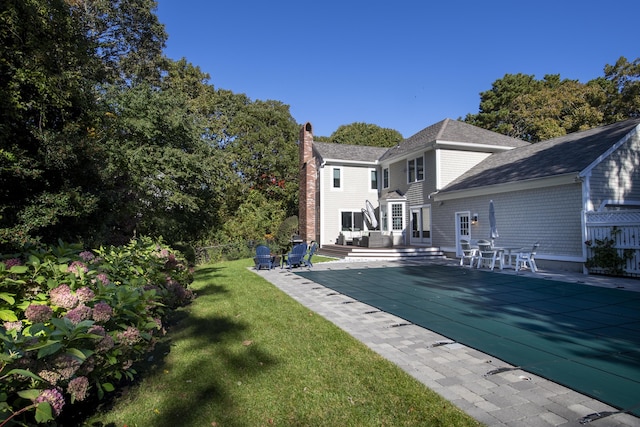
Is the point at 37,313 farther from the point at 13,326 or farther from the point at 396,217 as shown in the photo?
the point at 396,217

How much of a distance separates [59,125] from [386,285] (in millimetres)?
8654

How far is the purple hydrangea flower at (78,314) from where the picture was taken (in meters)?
2.47

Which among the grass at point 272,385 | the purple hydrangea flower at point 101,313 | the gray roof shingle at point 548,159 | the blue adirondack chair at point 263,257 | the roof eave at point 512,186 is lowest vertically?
the grass at point 272,385

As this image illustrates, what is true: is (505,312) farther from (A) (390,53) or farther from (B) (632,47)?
(B) (632,47)

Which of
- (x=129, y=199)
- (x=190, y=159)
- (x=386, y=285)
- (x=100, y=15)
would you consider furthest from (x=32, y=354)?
(x=100, y=15)

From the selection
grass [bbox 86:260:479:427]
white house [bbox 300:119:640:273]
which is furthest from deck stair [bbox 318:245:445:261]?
grass [bbox 86:260:479:427]

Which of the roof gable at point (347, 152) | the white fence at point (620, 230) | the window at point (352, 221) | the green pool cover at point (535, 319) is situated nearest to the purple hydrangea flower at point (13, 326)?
the green pool cover at point (535, 319)

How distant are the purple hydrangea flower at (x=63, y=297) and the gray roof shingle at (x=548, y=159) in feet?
46.6

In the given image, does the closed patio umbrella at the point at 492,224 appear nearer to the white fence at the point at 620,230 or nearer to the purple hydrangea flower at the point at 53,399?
the white fence at the point at 620,230

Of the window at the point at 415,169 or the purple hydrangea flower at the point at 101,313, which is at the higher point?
the window at the point at 415,169

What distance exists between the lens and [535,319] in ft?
19.6

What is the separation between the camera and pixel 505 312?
255 inches

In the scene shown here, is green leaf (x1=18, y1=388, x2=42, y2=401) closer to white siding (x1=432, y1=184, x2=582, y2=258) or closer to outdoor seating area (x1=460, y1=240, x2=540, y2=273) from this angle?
outdoor seating area (x1=460, y1=240, x2=540, y2=273)

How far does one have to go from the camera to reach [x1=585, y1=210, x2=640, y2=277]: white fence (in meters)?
10.2
